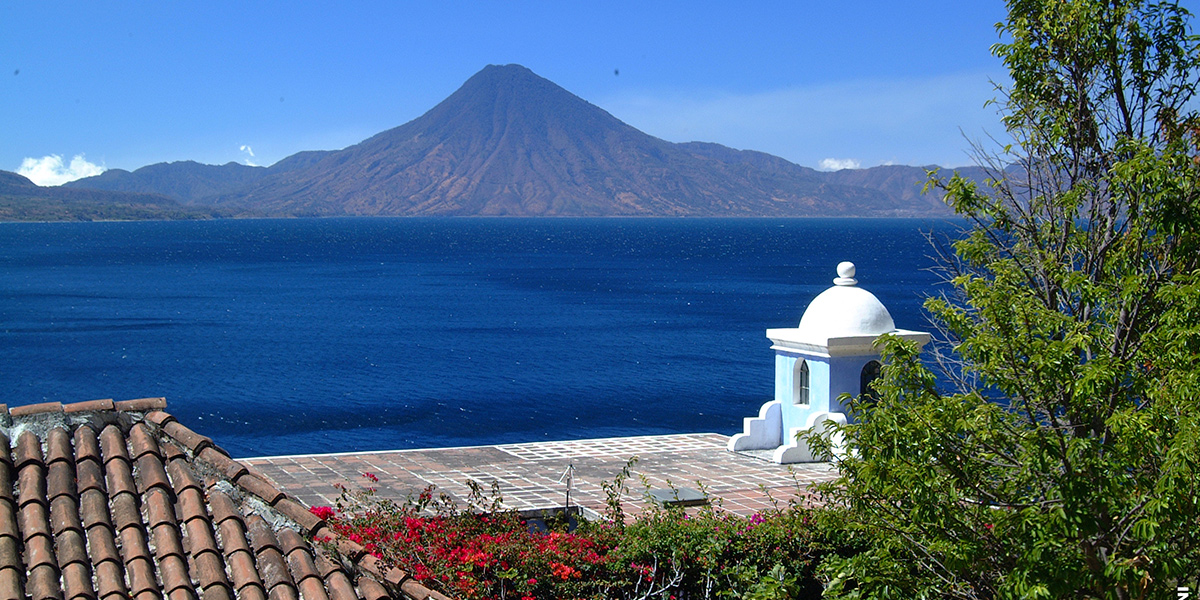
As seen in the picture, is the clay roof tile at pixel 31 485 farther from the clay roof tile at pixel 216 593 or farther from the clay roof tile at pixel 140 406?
the clay roof tile at pixel 216 593

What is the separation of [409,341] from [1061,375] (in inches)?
1723

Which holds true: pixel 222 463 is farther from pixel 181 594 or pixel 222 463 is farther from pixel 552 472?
pixel 552 472

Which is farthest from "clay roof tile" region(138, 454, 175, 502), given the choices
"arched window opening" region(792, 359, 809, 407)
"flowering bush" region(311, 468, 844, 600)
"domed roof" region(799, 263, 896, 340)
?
"arched window opening" region(792, 359, 809, 407)

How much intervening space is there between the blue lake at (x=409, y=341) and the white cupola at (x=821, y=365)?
115 inches

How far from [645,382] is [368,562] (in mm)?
32589

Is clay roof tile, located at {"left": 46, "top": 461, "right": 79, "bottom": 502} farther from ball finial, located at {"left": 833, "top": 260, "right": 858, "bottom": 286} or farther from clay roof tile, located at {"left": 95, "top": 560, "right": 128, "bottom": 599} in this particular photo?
ball finial, located at {"left": 833, "top": 260, "right": 858, "bottom": 286}

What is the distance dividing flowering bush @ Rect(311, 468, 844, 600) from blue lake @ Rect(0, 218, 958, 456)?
296cm

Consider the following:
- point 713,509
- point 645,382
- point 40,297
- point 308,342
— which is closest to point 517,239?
point 40,297

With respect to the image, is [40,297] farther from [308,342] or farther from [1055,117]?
[1055,117]

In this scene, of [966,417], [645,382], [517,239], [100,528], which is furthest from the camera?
[517,239]

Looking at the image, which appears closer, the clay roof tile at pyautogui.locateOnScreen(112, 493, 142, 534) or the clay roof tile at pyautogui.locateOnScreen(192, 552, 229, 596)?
the clay roof tile at pyautogui.locateOnScreen(192, 552, 229, 596)

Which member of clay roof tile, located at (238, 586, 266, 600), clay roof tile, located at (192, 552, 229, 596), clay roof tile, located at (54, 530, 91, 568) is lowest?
clay roof tile, located at (238, 586, 266, 600)

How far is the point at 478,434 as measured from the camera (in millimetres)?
29109

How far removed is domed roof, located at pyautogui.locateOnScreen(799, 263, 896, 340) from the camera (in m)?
13.2
